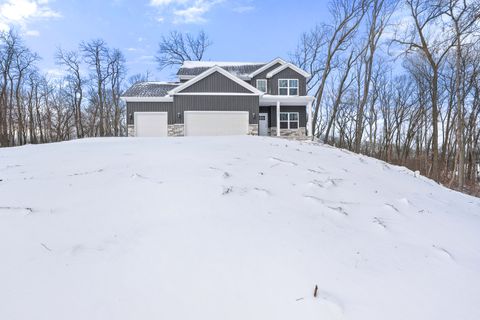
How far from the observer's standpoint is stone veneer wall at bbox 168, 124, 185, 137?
1418 cm

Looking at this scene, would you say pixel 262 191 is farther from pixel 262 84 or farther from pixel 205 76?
pixel 262 84

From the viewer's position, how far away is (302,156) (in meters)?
5.84

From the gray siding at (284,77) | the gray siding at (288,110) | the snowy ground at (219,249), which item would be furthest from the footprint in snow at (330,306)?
the gray siding at (284,77)

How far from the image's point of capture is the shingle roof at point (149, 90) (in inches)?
579

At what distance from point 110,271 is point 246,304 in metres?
0.94

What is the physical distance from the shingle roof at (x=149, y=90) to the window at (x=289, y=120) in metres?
6.73

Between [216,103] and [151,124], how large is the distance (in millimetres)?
3610

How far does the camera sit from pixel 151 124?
14719mm

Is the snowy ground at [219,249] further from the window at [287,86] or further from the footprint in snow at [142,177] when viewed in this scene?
the window at [287,86]

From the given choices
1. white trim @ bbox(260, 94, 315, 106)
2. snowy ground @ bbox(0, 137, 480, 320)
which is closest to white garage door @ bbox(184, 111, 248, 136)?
white trim @ bbox(260, 94, 315, 106)

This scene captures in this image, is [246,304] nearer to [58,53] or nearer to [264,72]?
[264,72]

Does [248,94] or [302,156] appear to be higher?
[248,94]

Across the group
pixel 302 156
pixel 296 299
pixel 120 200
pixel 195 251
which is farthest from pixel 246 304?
pixel 302 156

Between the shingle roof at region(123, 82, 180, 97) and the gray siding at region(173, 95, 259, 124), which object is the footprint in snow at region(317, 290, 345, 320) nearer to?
the gray siding at region(173, 95, 259, 124)
